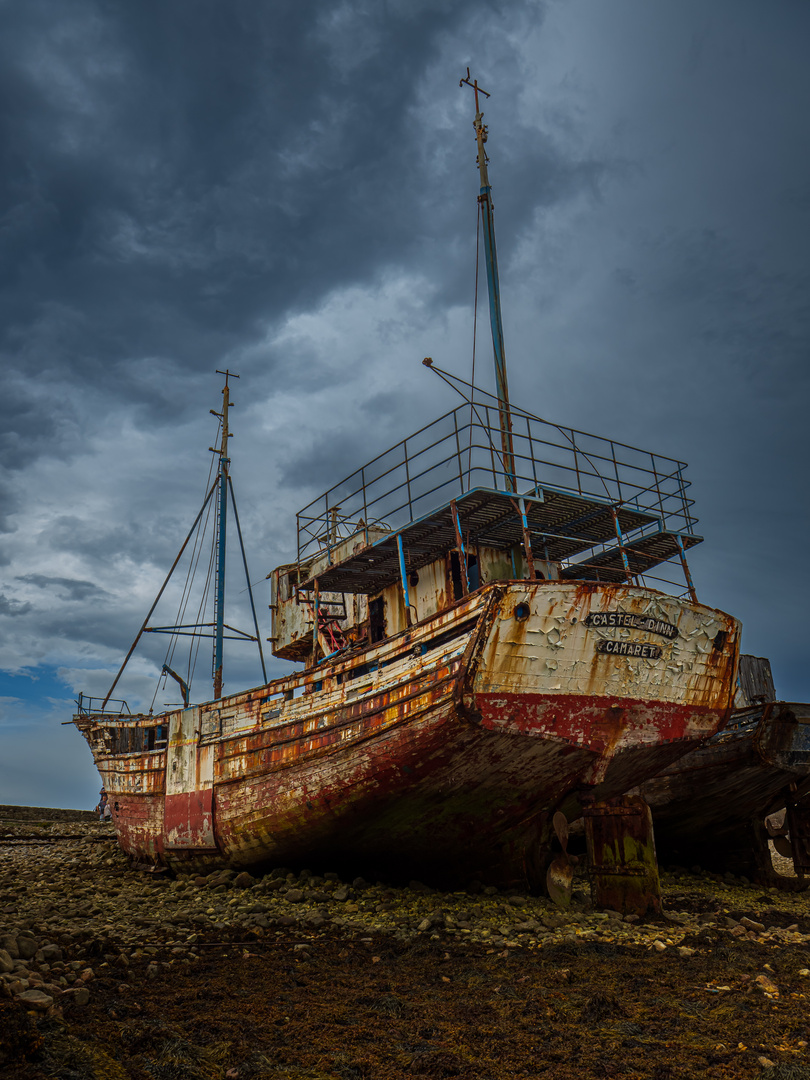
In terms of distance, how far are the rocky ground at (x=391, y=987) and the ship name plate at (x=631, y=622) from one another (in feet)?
12.2

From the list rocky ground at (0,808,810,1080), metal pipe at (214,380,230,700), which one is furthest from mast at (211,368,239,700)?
rocky ground at (0,808,810,1080)

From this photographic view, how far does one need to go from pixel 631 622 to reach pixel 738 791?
19.2 ft

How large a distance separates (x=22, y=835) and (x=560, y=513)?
63.0 ft

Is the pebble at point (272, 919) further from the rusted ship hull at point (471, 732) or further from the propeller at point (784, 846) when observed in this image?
the propeller at point (784, 846)

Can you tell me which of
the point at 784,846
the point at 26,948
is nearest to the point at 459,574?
the point at 784,846

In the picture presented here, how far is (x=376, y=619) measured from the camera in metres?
15.0

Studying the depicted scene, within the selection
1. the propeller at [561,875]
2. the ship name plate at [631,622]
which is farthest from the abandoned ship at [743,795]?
the propeller at [561,875]

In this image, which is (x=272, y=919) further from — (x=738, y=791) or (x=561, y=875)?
(x=738, y=791)

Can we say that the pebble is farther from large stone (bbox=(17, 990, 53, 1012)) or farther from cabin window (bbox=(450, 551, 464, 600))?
cabin window (bbox=(450, 551, 464, 600))

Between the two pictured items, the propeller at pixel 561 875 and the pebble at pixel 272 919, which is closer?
the pebble at pixel 272 919

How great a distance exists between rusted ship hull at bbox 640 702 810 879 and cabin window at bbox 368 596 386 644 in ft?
18.9

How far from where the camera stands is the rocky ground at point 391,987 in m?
4.73

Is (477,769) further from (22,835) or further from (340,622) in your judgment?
(22,835)

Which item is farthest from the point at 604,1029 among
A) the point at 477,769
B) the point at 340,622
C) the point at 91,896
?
the point at 340,622
